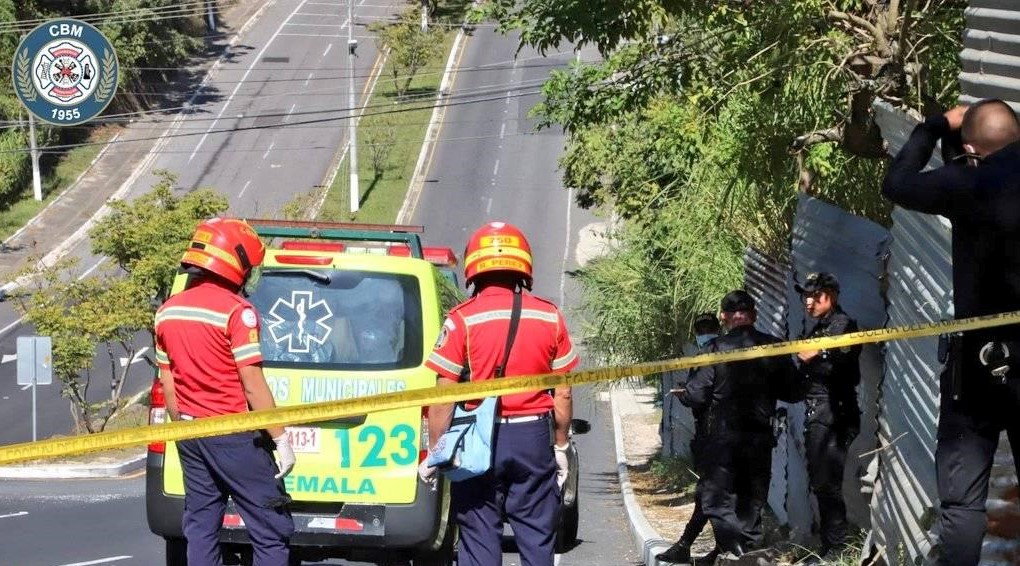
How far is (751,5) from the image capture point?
38.5 feet

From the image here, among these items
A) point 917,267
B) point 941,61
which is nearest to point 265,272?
point 917,267

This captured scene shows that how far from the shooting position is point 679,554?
9.71 m

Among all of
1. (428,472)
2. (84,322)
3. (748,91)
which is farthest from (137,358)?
(428,472)

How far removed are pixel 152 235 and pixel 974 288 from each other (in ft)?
106

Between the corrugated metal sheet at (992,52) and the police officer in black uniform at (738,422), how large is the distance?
178 centimetres

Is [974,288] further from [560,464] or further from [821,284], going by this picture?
[821,284]

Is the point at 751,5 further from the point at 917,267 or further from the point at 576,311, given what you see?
the point at 576,311

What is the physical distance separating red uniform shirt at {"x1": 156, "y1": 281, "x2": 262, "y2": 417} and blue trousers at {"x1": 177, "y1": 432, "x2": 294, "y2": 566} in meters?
0.18

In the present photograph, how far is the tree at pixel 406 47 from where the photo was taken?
2569 inches

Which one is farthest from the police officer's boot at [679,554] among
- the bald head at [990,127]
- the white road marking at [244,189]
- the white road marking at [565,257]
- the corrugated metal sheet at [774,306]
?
the white road marking at [244,189]

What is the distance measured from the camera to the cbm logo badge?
87.3ft

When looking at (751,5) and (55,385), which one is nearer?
(751,5)

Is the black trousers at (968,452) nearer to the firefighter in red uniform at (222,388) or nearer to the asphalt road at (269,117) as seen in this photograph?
the firefighter in red uniform at (222,388)

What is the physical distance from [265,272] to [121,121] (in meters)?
57.6
